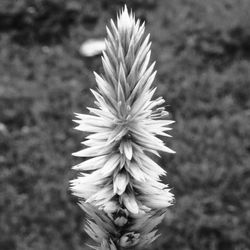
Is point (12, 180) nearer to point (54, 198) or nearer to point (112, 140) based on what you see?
point (54, 198)

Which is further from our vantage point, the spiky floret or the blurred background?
the blurred background

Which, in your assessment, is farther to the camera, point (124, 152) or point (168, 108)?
point (168, 108)

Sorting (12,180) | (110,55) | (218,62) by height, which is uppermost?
(218,62)

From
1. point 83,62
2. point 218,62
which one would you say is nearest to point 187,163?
point 218,62

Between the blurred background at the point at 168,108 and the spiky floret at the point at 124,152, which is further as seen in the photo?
the blurred background at the point at 168,108

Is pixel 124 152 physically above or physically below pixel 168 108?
below
